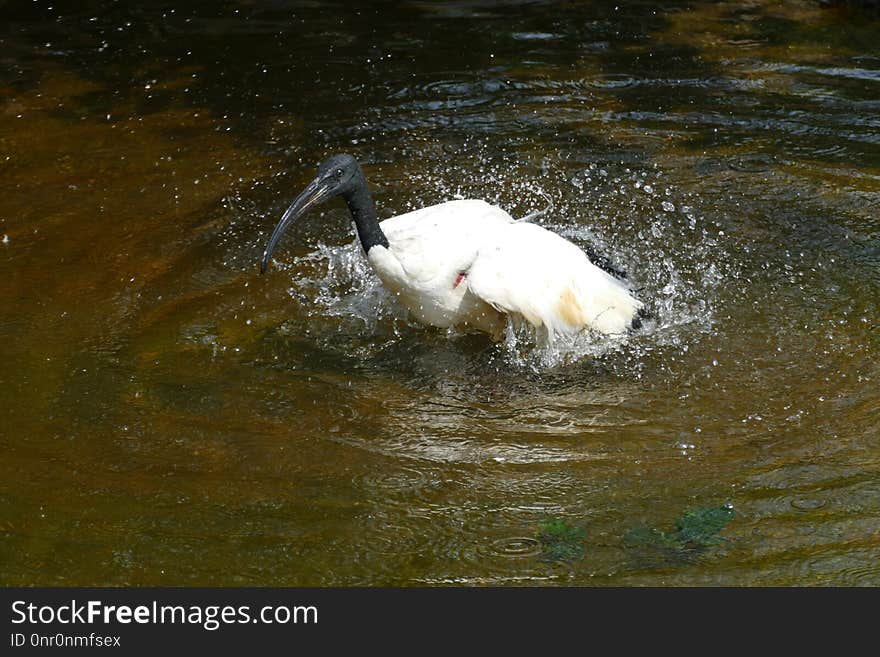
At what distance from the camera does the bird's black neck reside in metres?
5.27

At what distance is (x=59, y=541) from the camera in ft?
12.9

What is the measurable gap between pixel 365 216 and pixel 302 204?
285 mm

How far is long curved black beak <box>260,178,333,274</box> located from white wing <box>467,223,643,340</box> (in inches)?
29.3

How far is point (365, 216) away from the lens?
208 inches

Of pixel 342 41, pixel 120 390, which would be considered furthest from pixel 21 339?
pixel 342 41

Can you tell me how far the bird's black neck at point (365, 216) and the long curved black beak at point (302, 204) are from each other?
0.35 feet

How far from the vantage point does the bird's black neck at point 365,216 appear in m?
5.27

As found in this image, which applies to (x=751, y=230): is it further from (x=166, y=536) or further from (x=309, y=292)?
(x=166, y=536)

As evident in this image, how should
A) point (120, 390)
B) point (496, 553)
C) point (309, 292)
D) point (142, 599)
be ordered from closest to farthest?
1. point (142, 599)
2. point (496, 553)
3. point (120, 390)
4. point (309, 292)

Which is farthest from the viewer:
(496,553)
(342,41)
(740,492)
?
(342,41)

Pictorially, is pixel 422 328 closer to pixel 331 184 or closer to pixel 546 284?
pixel 546 284

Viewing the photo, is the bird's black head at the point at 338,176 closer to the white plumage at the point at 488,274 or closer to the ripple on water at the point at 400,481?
the white plumage at the point at 488,274

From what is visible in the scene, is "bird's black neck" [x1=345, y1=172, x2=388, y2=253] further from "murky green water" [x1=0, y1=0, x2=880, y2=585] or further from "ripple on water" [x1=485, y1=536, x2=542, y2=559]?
"ripple on water" [x1=485, y1=536, x2=542, y2=559]

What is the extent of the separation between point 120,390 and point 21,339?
70 cm
